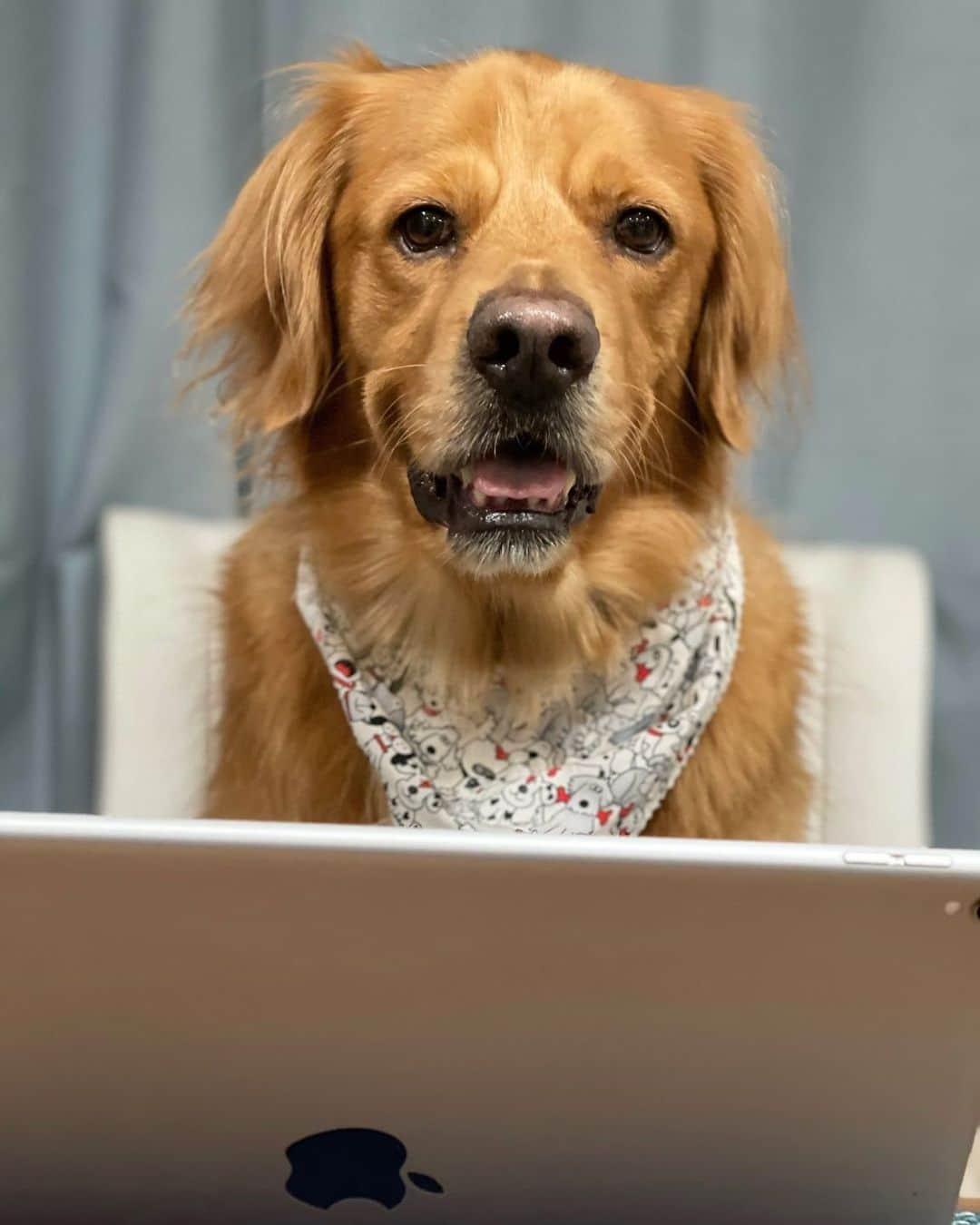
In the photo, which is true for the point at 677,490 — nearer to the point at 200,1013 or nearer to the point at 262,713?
the point at 262,713

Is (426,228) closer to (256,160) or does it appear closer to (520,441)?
(520,441)

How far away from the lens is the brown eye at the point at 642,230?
1.30 m

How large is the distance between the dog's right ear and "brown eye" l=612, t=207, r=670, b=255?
32 centimetres

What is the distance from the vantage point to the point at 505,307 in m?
1.07

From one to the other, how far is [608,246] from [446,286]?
17 cm

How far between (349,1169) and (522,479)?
73 centimetres

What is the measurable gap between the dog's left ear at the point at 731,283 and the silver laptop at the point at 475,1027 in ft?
3.04

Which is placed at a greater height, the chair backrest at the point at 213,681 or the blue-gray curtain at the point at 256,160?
the blue-gray curtain at the point at 256,160

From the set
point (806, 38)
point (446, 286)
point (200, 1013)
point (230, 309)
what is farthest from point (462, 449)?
point (806, 38)

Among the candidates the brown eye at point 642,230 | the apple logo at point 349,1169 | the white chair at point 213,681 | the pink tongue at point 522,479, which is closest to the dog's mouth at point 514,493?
the pink tongue at point 522,479

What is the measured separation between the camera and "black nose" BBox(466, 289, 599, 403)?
1065 mm

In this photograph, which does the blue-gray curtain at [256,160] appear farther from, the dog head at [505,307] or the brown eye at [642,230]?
the brown eye at [642,230]

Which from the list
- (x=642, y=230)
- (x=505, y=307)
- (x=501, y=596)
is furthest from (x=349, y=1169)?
(x=642, y=230)

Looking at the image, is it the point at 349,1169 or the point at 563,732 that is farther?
the point at 563,732
